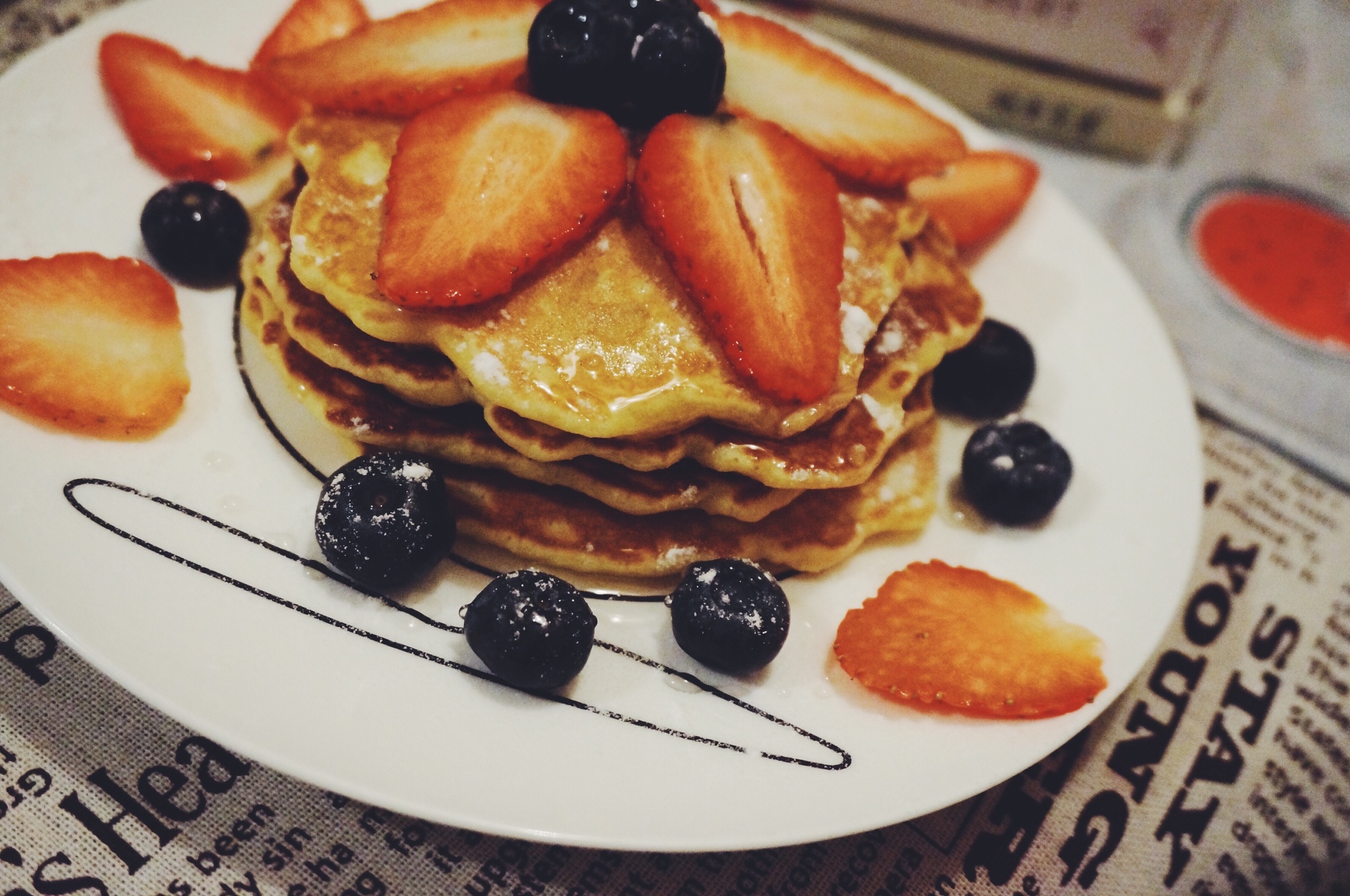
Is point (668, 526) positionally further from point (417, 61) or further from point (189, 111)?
point (189, 111)

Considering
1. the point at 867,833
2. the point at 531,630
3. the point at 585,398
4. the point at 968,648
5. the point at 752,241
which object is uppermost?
the point at 752,241

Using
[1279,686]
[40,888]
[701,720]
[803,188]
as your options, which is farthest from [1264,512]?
[40,888]

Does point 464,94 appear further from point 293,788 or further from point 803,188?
point 293,788

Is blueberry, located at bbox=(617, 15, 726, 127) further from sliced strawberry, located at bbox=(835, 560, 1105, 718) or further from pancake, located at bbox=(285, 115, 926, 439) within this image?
sliced strawberry, located at bbox=(835, 560, 1105, 718)

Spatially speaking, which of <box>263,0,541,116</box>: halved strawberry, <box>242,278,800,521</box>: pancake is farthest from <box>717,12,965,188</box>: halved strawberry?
<box>242,278,800,521</box>: pancake

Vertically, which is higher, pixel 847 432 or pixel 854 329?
pixel 854 329

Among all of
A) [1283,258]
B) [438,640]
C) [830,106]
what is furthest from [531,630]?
[1283,258]

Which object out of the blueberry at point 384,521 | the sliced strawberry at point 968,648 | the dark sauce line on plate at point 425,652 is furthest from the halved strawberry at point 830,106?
the dark sauce line on plate at point 425,652
